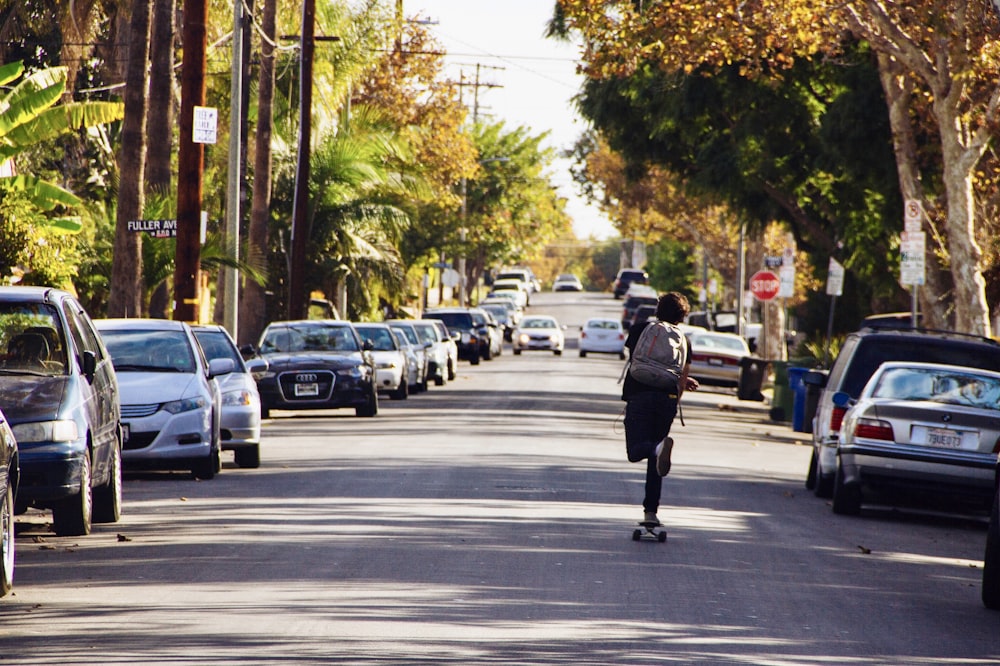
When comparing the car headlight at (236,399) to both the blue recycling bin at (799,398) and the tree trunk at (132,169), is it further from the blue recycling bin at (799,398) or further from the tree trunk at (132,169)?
the blue recycling bin at (799,398)

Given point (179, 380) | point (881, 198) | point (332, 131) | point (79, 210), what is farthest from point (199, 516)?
point (332, 131)

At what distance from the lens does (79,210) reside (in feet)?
102

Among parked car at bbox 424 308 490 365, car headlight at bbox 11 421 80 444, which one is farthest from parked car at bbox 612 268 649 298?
car headlight at bbox 11 421 80 444

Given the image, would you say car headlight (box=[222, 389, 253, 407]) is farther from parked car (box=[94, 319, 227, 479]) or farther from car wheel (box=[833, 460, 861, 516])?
car wheel (box=[833, 460, 861, 516])

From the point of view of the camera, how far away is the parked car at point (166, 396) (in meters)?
15.9

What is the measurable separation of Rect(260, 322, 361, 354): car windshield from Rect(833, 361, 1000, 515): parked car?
1217 centimetres

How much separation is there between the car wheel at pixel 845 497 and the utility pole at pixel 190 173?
1115 cm

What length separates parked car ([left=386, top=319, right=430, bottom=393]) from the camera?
35062 millimetres

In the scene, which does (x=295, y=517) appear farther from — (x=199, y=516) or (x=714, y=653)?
(x=714, y=653)

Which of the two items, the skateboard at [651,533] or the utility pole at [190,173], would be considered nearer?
the skateboard at [651,533]

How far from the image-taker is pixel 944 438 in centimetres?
1519

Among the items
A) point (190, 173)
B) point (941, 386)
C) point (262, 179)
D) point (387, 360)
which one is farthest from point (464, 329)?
point (941, 386)

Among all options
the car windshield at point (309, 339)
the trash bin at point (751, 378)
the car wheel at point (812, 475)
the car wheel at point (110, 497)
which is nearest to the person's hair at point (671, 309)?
the car wheel at point (110, 497)

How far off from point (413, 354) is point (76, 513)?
2349 centimetres
